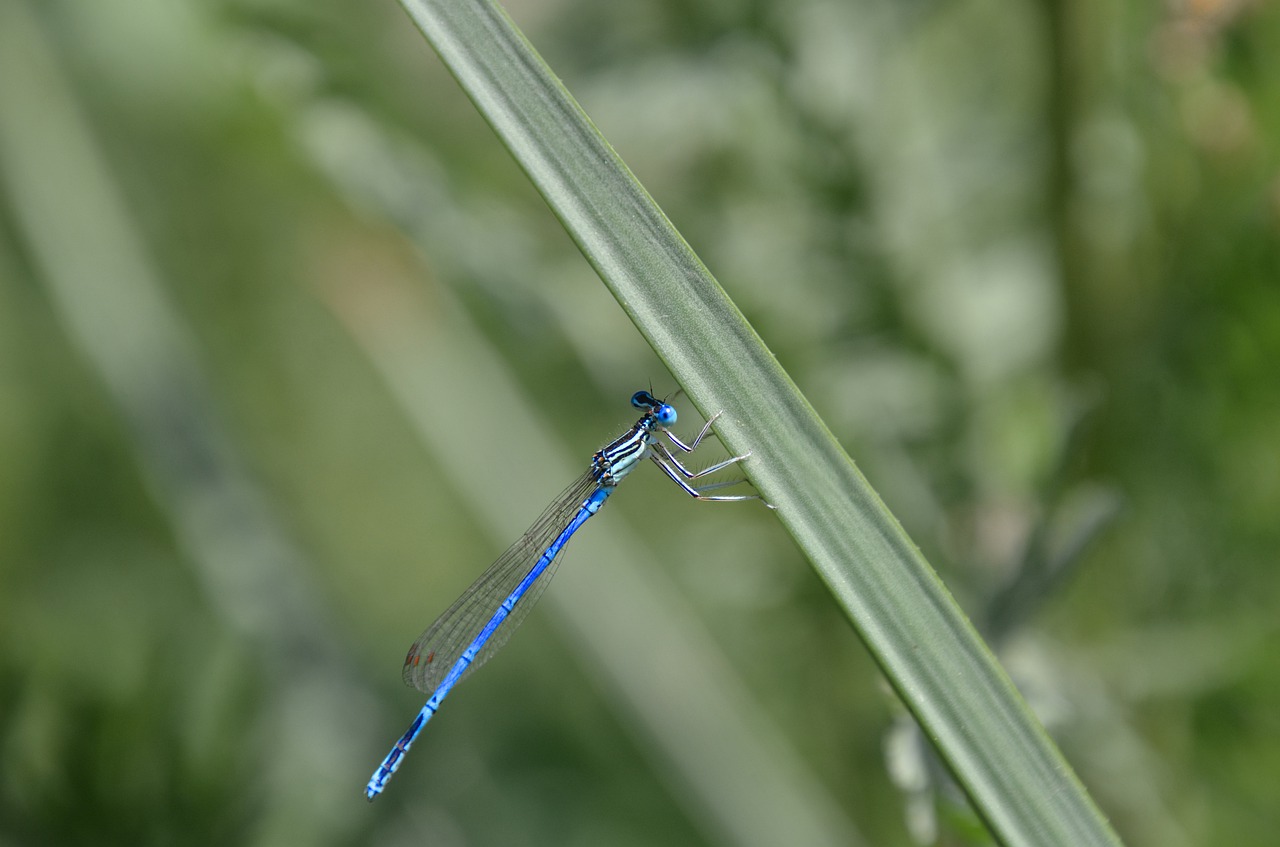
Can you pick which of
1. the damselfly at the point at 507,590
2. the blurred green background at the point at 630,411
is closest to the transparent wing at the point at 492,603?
the damselfly at the point at 507,590

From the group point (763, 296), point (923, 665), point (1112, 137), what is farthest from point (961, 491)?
point (923, 665)

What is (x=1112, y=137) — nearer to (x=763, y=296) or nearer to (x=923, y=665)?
(x=763, y=296)

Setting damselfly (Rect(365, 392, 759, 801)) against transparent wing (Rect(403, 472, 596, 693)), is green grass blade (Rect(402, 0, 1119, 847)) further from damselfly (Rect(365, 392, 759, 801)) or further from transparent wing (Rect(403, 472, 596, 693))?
transparent wing (Rect(403, 472, 596, 693))

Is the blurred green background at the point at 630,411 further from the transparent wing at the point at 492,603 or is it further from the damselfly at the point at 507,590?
the transparent wing at the point at 492,603

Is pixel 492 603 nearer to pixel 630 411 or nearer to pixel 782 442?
pixel 630 411

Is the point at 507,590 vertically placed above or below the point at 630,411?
below

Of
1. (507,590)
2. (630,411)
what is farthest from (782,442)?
(630,411)
